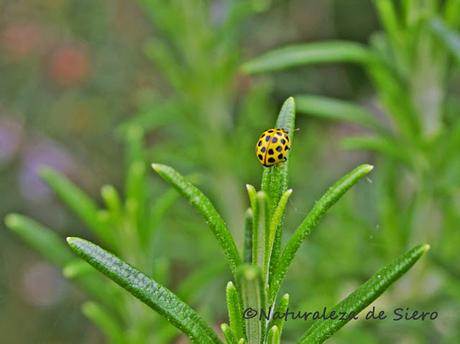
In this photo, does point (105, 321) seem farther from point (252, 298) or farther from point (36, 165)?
point (36, 165)

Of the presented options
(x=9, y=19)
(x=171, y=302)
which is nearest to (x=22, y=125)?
(x=9, y=19)

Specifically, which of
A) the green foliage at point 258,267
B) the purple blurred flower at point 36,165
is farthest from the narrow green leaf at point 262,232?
the purple blurred flower at point 36,165

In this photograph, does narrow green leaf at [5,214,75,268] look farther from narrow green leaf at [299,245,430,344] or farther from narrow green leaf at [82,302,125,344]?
narrow green leaf at [299,245,430,344]

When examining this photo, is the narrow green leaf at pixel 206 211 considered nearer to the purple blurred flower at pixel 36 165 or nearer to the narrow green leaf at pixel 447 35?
the narrow green leaf at pixel 447 35

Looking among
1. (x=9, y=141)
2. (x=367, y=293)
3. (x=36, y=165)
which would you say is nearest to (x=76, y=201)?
(x=367, y=293)

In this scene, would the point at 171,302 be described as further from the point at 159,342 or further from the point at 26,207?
the point at 26,207
